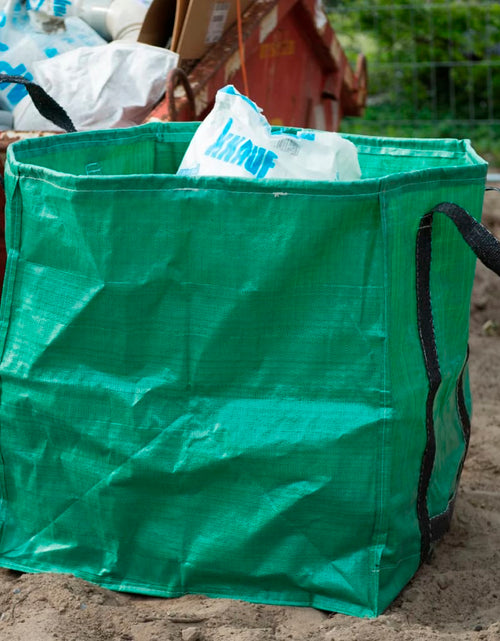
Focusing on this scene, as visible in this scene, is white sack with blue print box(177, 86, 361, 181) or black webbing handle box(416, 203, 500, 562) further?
white sack with blue print box(177, 86, 361, 181)

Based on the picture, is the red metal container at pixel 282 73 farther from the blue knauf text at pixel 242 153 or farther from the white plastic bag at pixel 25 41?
the blue knauf text at pixel 242 153

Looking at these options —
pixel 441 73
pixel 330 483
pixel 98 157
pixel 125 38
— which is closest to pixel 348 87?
pixel 125 38

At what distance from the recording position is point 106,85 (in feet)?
8.86

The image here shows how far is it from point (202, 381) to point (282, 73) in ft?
6.74

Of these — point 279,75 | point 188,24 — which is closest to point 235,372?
point 188,24

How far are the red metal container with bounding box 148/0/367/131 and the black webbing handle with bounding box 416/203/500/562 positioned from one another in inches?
41.7

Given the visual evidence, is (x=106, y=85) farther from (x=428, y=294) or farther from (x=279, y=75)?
(x=428, y=294)

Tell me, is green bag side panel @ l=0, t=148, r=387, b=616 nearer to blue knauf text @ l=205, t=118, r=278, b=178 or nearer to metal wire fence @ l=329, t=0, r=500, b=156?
blue knauf text @ l=205, t=118, r=278, b=178

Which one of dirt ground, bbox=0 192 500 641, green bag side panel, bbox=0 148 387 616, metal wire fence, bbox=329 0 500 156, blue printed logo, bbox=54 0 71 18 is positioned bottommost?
metal wire fence, bbox=329 0 500 156

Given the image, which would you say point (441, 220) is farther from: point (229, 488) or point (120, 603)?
point (120, 603)

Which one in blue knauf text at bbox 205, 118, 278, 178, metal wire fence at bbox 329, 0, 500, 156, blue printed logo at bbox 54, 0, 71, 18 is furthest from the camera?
metal wire fence at bbox 329, 0, 500, 156

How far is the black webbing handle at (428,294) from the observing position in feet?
5.84

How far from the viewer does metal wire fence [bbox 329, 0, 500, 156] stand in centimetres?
719

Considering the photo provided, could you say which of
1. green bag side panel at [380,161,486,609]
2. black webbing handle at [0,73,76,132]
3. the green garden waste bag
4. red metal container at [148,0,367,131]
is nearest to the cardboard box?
red metal container at [148,0,367,131]
